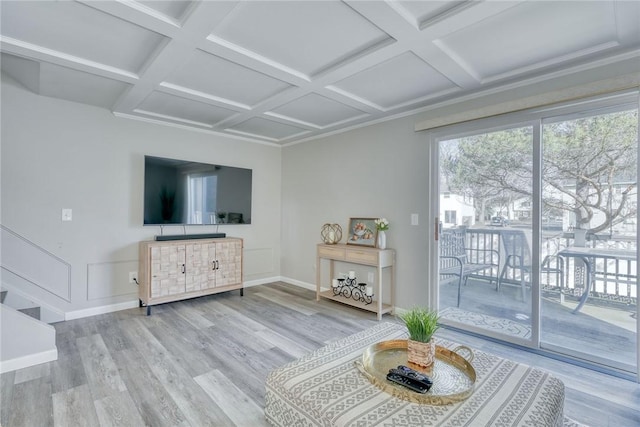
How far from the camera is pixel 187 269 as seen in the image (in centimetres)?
374

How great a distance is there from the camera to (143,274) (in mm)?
3588

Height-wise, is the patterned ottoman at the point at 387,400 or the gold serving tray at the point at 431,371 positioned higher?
the gold serving tray at the point at 431,371

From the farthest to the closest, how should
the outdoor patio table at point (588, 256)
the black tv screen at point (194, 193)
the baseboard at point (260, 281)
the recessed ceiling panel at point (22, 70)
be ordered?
the baseboard at point (260, 281) → the black tv screen at point (194, 193) → the recessed ceiling panel at point (22, 70) → the outdoor patio table at point (588, 256)

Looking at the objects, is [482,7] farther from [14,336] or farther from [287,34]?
[14,336]

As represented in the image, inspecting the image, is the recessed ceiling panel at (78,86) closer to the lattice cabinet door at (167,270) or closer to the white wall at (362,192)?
the lattice cabinet door at (167,270)

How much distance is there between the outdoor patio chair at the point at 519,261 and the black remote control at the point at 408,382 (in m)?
1.95

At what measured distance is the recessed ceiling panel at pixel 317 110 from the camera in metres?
3.19

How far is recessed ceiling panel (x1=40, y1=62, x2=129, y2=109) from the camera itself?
2573 millimetres

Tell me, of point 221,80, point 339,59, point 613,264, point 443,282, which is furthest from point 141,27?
point 613,264

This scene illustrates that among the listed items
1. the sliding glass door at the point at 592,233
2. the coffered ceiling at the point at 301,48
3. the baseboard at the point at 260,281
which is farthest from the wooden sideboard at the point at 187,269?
the sliding glass door at the point at 592,233

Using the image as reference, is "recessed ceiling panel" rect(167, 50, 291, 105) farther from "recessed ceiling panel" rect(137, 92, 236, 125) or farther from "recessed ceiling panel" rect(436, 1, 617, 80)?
"recessed ceiling panel" rect(436, 1, 617, 80)

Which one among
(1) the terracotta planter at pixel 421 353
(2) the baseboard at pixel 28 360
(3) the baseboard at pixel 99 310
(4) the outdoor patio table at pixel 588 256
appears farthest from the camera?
(3) the baseboard at pixel 99 310

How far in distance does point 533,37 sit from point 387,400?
7.89 ft

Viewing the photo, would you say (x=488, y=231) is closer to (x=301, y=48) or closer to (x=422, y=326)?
(x=422, y=326)
